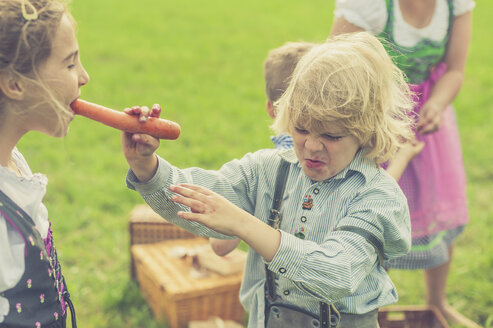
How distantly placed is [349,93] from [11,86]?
0.87 m

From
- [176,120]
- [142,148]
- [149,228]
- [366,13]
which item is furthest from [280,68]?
[176,120]

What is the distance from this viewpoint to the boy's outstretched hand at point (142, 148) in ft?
5.46

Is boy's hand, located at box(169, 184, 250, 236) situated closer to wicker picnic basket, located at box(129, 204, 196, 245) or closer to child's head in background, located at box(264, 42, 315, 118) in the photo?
child's head in background, located at box(264, 42, 315, 118)

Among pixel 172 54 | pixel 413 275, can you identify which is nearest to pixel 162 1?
pixel 172 54

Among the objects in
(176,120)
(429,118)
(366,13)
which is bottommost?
(176,120)

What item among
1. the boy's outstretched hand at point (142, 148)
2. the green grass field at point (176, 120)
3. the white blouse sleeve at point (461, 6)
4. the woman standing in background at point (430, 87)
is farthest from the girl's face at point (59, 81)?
the white blouse sleeve at point (461, 6)

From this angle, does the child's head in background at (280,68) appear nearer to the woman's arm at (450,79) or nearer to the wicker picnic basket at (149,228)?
the woman's arm at (450,79)

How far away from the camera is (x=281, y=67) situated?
242 cm

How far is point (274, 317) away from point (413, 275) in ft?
6.63

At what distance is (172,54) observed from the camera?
29.1 feet

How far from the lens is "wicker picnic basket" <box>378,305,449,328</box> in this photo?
119 inches

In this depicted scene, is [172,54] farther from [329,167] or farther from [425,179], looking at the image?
[329,167]

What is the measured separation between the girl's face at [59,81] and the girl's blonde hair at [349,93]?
60 centimetres

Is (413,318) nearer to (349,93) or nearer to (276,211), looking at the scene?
(276,211)
